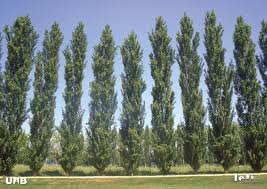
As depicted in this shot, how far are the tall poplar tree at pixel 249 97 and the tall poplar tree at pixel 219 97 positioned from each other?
3.99ft

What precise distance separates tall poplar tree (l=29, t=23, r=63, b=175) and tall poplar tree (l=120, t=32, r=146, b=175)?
7893 mm

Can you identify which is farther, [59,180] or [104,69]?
[104,69]

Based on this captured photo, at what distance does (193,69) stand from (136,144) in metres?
11.1

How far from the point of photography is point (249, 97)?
1523 inches

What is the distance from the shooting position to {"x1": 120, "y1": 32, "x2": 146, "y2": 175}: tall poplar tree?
3634cm

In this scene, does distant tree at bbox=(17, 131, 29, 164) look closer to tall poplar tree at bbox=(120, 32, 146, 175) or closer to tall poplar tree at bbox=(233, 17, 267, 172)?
tall poplar tree at bbox=(120, 32, 146, 175)

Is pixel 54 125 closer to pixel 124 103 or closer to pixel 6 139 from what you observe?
pixel 6 139

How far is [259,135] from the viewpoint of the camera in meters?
37.0

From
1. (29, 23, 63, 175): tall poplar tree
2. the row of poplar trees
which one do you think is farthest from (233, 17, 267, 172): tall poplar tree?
(29, 23, 63, 175): tall poplar tree

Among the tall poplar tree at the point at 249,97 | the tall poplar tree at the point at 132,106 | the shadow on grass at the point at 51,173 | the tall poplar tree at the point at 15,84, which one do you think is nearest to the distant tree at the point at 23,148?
the tall poplar tree at the point at 15,84

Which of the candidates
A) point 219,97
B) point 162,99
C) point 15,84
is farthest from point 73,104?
point 219,97

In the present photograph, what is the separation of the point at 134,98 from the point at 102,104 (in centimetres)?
368

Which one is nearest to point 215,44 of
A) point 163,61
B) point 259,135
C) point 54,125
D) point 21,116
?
point 163,61

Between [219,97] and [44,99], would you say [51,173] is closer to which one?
[44,99]
